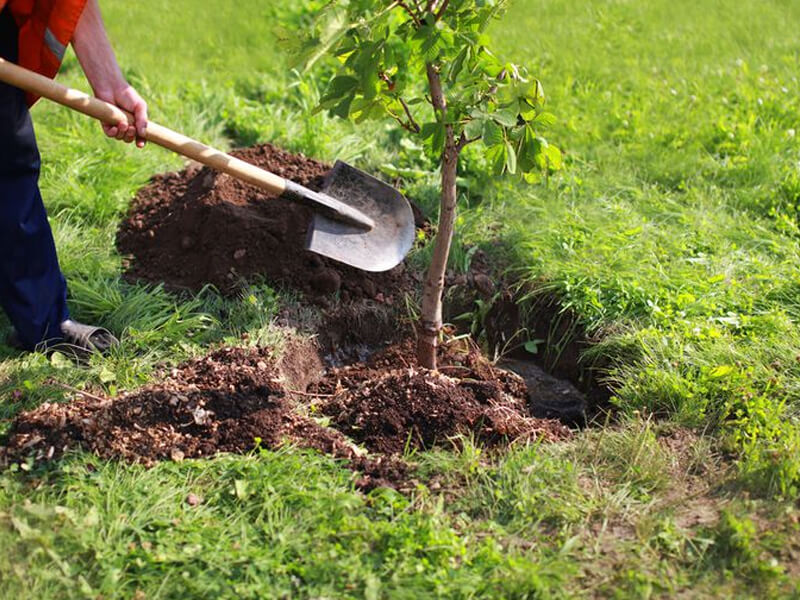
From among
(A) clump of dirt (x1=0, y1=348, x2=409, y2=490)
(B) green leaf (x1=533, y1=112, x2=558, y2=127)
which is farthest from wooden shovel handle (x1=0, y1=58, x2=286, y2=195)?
(B) green leaf (x1=533, y1=112, x2=558, y2=127)

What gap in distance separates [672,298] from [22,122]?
2745 millimetres

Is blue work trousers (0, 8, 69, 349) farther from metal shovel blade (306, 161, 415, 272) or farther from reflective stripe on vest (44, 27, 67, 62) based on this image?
metal shovel blade (306, 161, 415, 272)

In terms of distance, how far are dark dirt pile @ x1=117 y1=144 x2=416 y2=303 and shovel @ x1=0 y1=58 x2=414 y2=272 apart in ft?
0.61

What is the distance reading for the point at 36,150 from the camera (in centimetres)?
354

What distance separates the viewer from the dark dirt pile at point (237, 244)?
4.09m

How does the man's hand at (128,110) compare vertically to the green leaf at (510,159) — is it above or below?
below

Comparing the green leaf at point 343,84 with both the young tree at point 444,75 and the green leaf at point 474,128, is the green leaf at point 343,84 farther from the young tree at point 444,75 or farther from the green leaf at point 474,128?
the green leaf at point 474,128

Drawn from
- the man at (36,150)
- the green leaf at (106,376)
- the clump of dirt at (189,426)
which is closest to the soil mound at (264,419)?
the clump of dirt at (189,426)

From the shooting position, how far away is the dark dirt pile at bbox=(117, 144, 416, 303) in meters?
4.09

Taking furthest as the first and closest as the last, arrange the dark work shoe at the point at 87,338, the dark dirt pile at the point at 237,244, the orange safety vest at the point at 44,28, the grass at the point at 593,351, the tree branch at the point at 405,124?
the dark dirt pile at the point at 237,244 → the dark work shoe at the point at 87,338 → the tree branch at the point at 405,124 → the orange safety vest at the point at 44,28 → the grass at the point at 593,351

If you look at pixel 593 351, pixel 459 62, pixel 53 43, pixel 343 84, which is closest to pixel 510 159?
pixel 459 62

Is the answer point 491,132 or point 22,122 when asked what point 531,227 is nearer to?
point 491,132

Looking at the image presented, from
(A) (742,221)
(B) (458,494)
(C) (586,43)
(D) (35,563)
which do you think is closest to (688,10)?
(C) (586,43)

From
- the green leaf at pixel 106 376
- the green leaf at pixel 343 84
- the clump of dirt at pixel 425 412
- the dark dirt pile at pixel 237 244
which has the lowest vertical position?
the green leaf at pixel 106 376
